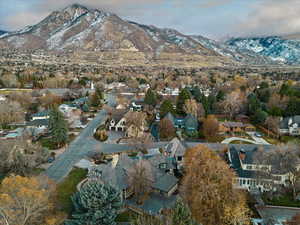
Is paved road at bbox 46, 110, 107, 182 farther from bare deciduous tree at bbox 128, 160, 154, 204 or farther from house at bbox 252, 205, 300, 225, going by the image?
house at bbox 252, 205, 300, 225

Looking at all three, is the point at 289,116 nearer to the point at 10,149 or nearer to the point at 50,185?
the point at 50,185

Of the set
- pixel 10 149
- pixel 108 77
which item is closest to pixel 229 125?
pixel 10 149

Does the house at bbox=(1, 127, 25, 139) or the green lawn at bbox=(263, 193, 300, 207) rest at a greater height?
the house at bbox=(1, 127, 25, 139)

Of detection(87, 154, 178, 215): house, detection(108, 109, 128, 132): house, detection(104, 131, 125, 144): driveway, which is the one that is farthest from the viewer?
detection(108, 109, 128, 132): house

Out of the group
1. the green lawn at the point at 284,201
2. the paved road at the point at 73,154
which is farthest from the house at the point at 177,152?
the paved road at the point at 73,154

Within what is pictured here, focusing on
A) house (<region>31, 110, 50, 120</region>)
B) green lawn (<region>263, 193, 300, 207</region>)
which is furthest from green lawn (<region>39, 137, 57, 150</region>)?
green lawn (<region>263, 193, 300, 207</region>)

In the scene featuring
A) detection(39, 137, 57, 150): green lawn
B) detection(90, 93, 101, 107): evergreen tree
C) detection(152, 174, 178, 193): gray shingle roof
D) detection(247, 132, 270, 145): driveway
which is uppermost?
detection(90, 93, 101, 107): evergreen tree
